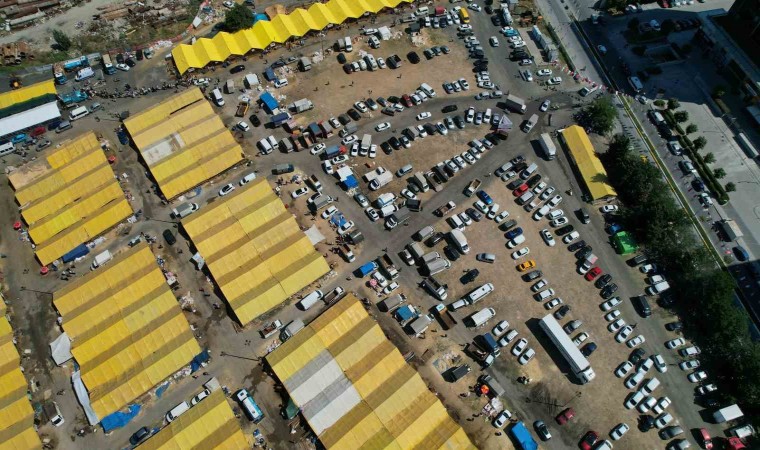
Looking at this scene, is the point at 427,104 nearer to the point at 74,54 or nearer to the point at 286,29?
the point at 286,29

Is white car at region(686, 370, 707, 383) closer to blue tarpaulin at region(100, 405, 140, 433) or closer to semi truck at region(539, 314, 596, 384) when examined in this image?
semi truck at region(539, 314, 596, 384)

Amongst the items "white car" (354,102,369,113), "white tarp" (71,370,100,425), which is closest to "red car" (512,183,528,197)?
"white car" (354,102,369,113)

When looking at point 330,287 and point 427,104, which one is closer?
point 330,287

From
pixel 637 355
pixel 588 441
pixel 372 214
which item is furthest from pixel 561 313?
pixel 372 214

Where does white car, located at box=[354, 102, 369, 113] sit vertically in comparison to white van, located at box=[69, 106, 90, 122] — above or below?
below

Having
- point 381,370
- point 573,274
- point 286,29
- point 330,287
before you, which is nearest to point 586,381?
point 573,274

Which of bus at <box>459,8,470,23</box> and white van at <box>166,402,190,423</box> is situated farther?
bus at <box>459,8,470,23</box>

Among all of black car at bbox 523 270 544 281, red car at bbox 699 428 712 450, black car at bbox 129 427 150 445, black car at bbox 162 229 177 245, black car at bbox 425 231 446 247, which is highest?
black car at bbox 162 229 177 245
